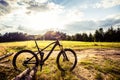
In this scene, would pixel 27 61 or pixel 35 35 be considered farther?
pixel 35 35

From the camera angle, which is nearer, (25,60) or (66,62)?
(25,60)

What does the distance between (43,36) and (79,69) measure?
9.97ft

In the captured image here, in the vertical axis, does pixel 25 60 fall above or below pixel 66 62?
above

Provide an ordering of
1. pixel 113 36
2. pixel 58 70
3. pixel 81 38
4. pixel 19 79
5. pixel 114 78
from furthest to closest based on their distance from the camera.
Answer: pixel 81 38, pixel 113 36, pixel 58 70, pixel 114 78, pixel 19 79

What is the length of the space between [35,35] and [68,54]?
7.48ft

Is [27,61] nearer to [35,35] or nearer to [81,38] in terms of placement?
[35,35]

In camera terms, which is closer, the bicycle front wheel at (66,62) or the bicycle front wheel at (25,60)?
the bicycle front wheel at (25,60)

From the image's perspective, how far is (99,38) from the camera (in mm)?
93500

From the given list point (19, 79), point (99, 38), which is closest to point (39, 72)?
point (19, 79)

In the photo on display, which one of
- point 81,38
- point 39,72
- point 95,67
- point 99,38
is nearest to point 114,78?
point 95,67

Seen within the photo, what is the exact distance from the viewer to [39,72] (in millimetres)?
8516

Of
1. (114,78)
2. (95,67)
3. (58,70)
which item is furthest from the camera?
(95,67)

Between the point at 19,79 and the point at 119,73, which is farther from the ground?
the point at 19,79

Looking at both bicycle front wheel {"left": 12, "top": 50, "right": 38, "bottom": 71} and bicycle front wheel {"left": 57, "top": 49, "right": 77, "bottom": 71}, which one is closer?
bicycle front wheel {"left": 12, "top": 50, "right": 38, "bottom": 71}
